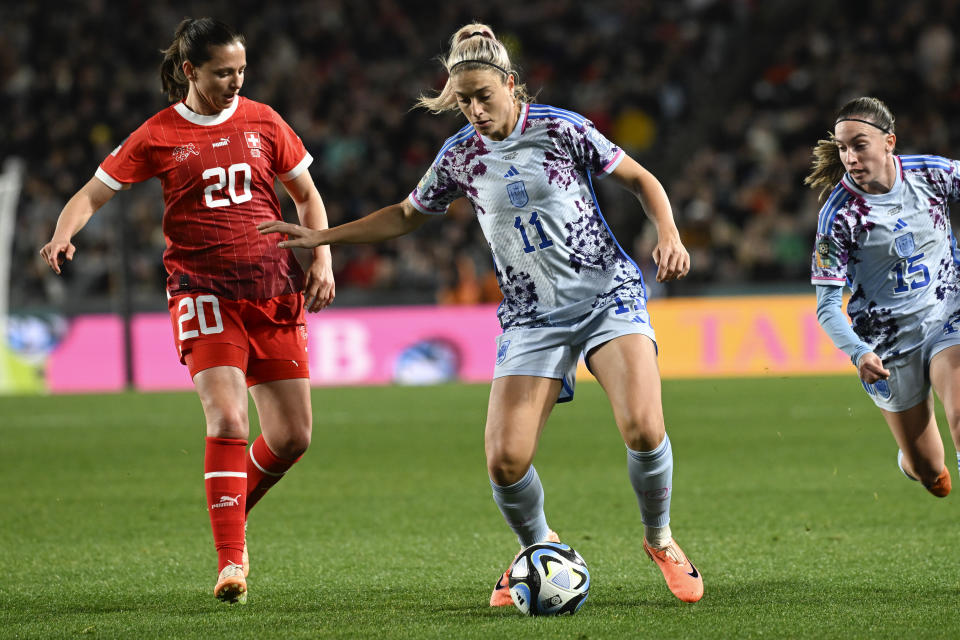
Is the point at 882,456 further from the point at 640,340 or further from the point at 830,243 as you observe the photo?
the point at 640,340

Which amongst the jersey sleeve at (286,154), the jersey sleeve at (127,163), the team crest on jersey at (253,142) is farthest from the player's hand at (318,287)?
the jersey sleeve at (127,163)

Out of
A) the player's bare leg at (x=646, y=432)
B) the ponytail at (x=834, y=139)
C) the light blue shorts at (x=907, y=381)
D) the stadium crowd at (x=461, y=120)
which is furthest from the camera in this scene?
the stadium crowd at (x=461, y=120)

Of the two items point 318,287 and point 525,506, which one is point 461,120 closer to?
point 318,287

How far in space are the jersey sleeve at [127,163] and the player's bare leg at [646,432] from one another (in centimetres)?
189

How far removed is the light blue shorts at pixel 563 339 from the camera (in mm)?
4590

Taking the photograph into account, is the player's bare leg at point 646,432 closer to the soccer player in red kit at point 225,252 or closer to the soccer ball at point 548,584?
the soccer ball at point 548,584

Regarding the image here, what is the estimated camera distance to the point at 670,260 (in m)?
4.34

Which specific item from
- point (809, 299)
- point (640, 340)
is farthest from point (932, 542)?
point (809, 299)

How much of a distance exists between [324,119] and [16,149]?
5.03 meters

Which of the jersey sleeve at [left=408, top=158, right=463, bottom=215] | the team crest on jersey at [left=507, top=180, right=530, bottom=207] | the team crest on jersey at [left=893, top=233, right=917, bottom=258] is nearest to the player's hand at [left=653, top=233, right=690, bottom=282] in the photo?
the team crest on jersey at [left=507, top=180, right=530, bottom=207]

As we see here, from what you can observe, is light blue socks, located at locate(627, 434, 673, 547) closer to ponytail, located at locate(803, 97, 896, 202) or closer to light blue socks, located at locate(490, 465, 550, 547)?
light blue socks, located at locate(490, 465, 550, 547)

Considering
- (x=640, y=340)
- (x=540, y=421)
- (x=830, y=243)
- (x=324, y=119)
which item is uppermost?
(x=324, y=119)

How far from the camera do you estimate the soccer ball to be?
4.41 meters

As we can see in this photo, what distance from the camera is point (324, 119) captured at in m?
21.1
